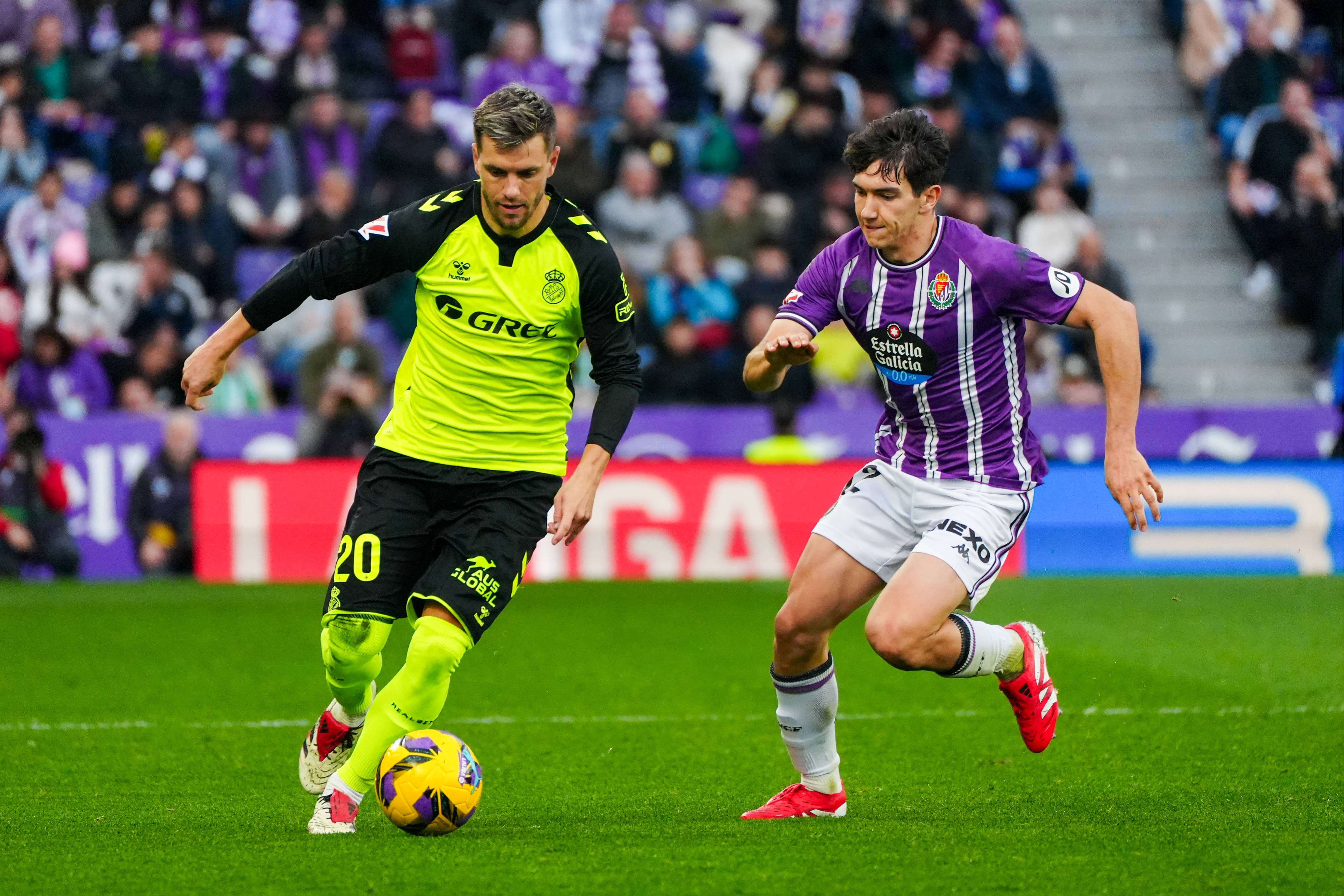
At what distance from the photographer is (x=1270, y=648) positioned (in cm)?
1016

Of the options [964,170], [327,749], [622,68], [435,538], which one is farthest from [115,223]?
[435,538]

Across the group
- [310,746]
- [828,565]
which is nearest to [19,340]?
[310,746]

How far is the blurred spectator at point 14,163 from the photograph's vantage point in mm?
16031

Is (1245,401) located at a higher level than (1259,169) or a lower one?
lower

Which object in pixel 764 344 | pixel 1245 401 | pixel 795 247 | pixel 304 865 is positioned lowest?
pixel 1245 401

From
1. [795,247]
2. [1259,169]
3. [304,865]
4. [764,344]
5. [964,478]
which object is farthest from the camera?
[1259,169]

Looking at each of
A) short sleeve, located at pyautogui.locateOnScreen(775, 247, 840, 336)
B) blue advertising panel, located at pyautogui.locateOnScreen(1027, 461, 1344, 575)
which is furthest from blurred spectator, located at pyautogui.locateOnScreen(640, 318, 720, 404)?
short sleeve, located at pyautogui.locateOnScreen(775, 247, 840, 336)

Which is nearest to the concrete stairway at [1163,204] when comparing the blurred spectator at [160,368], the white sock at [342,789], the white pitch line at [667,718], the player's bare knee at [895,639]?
the white pitch line at [667,718]

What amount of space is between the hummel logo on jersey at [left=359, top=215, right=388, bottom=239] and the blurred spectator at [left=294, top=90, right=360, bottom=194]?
11016mm

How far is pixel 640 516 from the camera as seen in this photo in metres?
13.2

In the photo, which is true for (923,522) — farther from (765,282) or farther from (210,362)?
(765,282)

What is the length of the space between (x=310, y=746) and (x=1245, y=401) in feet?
43.2

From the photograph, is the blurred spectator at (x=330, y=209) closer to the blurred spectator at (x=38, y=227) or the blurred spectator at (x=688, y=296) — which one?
the blurred spectator at (x=38, y=227)

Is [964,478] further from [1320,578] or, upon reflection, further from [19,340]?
[19,340]
